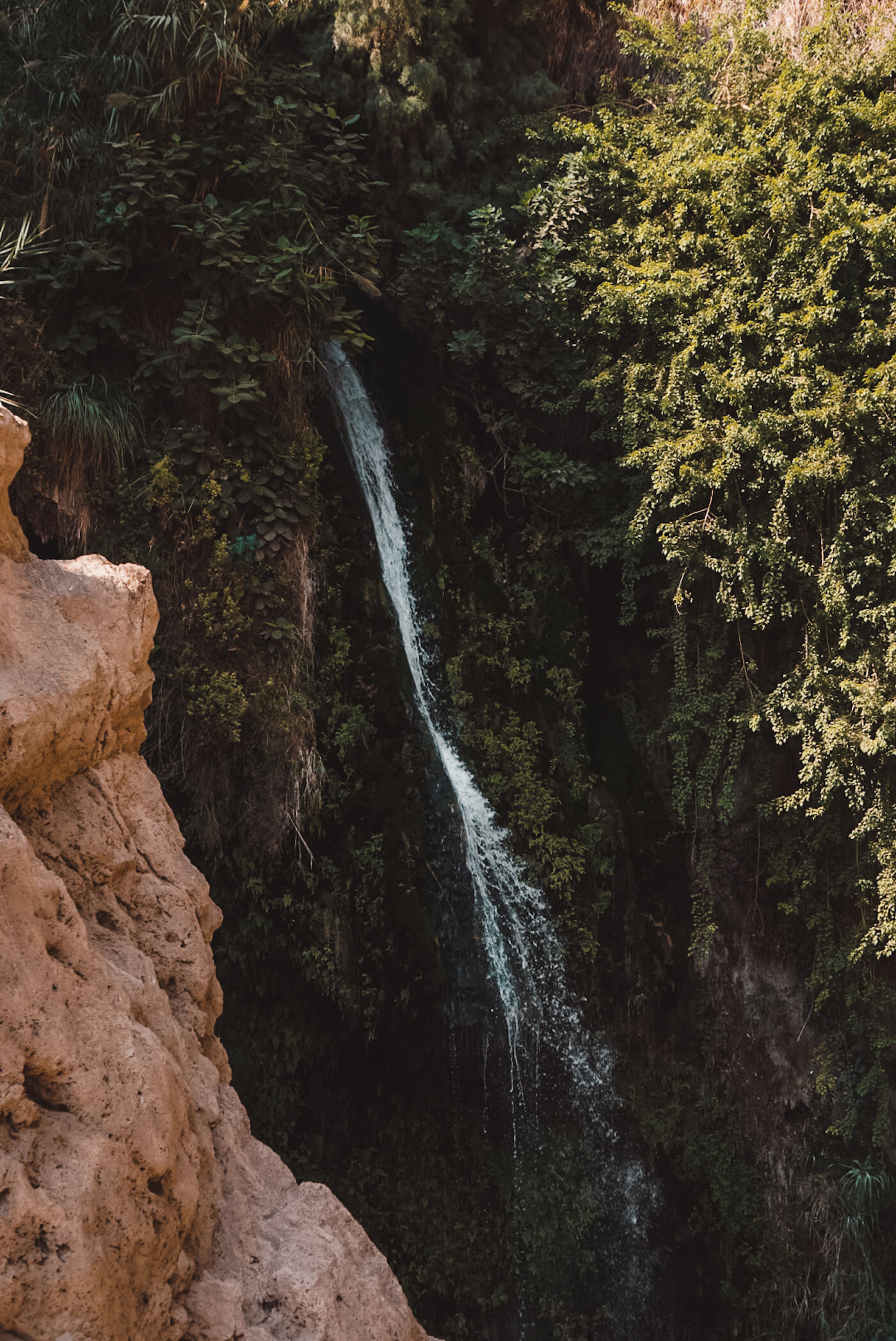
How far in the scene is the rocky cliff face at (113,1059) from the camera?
2.13 meters

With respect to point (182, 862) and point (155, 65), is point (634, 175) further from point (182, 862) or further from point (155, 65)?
point (182, 862)

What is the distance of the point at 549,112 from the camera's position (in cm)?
798

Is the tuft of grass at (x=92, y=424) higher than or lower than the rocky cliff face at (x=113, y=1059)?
higher

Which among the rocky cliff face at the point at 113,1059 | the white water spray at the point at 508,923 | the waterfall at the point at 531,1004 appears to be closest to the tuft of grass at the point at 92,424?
the white water spray at the point at 508,923

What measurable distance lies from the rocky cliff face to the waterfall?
3393 millimetres

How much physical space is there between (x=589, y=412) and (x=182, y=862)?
5.67 metres

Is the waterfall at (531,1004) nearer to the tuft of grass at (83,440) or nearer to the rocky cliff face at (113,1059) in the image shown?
the tuft of grass at (83,440)

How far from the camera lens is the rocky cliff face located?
7.00 ft

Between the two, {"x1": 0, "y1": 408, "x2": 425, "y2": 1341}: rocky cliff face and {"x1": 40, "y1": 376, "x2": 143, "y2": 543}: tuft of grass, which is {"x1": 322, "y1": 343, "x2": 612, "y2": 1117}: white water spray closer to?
{"x1": 40, "y1": 376, "x2": 143, "y2": 543}: tuft of grass

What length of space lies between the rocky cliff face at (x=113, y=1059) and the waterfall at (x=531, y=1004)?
3.39 meters

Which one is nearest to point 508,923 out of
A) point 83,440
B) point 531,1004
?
point 531,1004

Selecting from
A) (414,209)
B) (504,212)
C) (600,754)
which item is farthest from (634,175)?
(600,754)

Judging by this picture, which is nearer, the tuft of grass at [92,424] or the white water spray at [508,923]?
the tuft of grass at [92,424]

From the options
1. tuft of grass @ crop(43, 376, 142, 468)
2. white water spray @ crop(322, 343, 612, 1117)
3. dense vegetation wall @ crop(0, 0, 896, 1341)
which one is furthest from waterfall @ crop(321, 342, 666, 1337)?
tuft of grass @ crop(43, 376, 142, 468)
